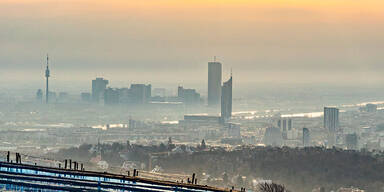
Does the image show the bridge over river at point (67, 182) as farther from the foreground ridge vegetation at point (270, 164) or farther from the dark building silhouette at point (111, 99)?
the dark building silhouette at point (111, 99)

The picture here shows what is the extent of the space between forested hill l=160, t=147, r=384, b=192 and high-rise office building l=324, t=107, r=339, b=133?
58568mm

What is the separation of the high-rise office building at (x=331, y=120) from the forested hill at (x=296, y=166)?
5857cm

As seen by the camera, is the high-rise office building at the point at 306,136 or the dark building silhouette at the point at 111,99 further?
the dark building silhouette at the point at 111,99

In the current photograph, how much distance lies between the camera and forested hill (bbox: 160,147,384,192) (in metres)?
69.2

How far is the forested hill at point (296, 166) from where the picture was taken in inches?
2724

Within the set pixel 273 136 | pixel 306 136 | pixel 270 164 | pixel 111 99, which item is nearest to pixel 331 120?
pixel 273 136

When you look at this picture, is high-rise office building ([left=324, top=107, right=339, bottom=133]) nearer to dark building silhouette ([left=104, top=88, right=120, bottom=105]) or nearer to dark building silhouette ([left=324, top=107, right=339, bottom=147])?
dark building silhouette ([left=324, top=107, right=339, bottom=147])

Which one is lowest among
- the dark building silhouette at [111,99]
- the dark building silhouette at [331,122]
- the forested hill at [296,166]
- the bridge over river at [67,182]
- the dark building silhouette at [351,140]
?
the bridge over river at [67,182]

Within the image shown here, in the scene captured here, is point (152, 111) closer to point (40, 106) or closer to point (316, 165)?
point (40, 106)

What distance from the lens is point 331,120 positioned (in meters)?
160

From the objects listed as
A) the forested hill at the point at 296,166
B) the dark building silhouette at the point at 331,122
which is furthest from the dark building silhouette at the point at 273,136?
the forested hill at the point at 296,166

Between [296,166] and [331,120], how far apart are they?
86.0 meters

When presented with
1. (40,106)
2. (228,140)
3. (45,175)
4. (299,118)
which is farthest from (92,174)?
(40,106)

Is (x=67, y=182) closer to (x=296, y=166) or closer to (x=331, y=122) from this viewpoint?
(x=296, y=166)
